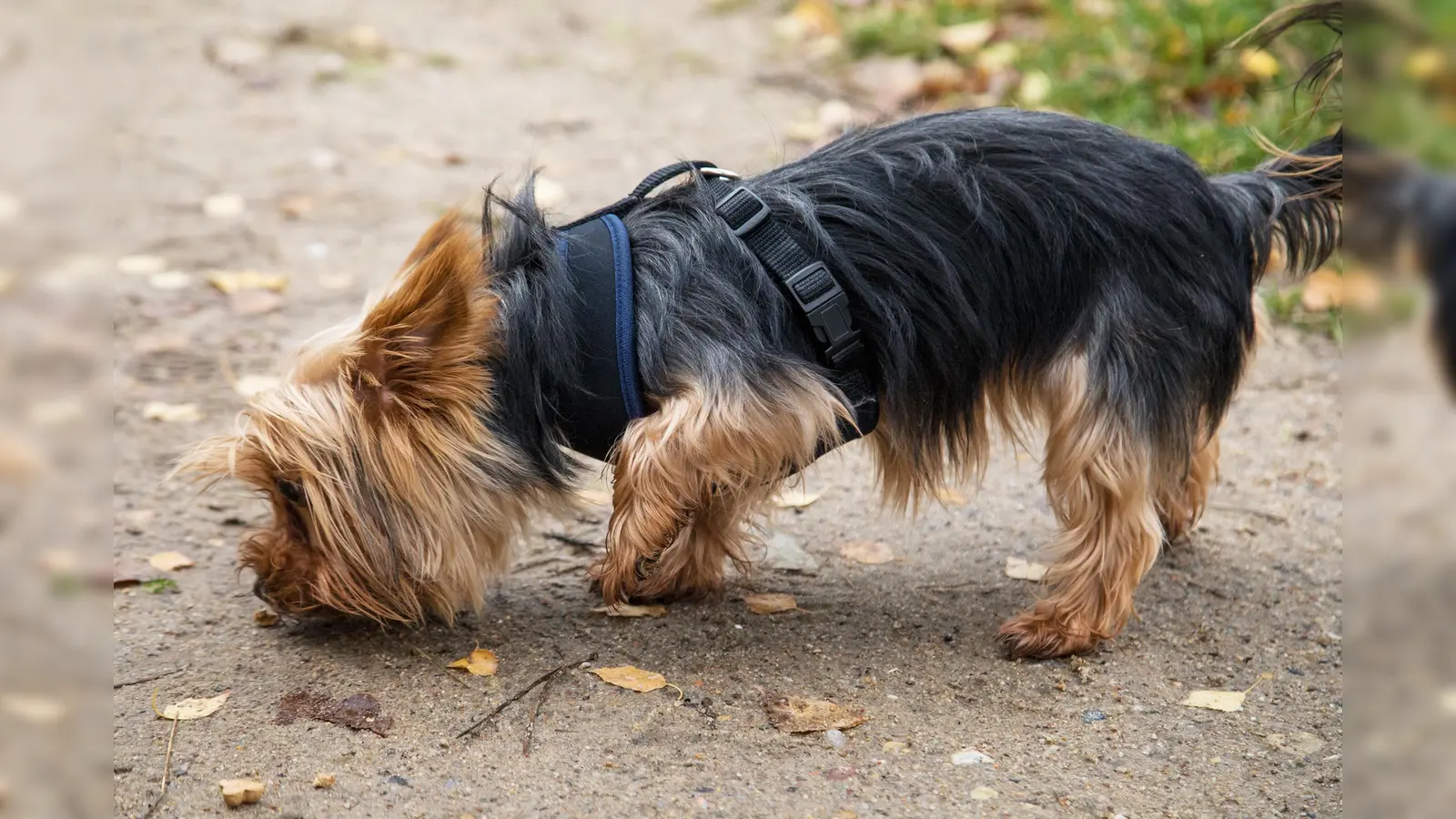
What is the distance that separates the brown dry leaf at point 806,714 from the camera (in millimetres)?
3020

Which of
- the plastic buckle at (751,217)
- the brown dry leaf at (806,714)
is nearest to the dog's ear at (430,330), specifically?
the plastic buckle at (751,217)

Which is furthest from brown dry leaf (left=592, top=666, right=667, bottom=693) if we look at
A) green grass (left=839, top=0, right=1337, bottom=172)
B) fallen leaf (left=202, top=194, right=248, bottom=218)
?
green grass (left=839, top=0, right=1337, bottom=172)

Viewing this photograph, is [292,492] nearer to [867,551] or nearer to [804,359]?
[804,359]

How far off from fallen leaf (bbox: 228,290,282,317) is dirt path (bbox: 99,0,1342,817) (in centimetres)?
5

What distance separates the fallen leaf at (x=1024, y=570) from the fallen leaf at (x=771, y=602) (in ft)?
2.27

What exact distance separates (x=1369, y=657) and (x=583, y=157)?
5.78 meters

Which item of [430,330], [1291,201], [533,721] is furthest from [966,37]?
[533,721]

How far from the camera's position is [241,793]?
266 centimetres

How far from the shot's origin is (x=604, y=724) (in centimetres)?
300

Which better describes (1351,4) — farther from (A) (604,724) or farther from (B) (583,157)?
(B) (583,157)

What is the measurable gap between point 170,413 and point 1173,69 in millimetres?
5224

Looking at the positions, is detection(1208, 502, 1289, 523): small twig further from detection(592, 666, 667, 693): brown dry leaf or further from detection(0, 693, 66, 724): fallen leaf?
detection(0, 693, 66, 724): fallen leaf

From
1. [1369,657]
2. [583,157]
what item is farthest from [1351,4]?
[583,157]

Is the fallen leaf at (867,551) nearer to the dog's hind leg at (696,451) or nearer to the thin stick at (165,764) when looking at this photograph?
the dog's hind leg at (696,451)
